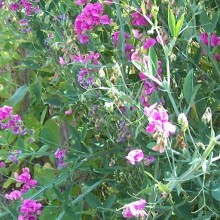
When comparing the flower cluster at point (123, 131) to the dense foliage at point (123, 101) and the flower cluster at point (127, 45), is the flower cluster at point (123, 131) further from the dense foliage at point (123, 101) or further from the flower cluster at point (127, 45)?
the flower cluster at point (127, 45)

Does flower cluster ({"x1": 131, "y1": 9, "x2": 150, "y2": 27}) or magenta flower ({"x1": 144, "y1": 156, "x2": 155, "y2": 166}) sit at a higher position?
flower cluster ({"x1": 131, "y1": 9, "x2": 150, "y2": 27})

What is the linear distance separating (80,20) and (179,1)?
0.94 ft

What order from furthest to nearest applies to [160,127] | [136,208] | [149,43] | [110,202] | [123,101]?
[110,202] < [149,43] < [123,101] < [136,208] < [160,127]

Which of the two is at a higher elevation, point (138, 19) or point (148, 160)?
point (138, 19)

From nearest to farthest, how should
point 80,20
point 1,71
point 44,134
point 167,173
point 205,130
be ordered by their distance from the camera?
1. point 167,173
2. point 205,130
3. point 80,20
4. point 44,134
5. point 1,71

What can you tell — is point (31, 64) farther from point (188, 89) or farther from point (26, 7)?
point (188, 89)

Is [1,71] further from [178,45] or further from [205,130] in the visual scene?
[205,130]

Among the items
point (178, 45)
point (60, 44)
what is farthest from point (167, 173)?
point (60, 44)

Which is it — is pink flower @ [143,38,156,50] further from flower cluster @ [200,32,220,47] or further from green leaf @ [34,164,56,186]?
green leaf @ [34,164,56,186]

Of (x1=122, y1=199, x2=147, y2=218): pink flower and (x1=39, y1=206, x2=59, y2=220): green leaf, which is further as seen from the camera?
(x1=39, y1=206, x2=59, y2=220): green leaf

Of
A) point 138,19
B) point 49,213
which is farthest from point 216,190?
point 49,213

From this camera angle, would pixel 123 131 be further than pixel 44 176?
No

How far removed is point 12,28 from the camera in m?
2.43

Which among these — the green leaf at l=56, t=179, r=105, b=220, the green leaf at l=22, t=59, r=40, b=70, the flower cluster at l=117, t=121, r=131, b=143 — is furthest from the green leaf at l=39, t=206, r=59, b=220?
the green leaf at l=22, t=59, r=40, b=70
